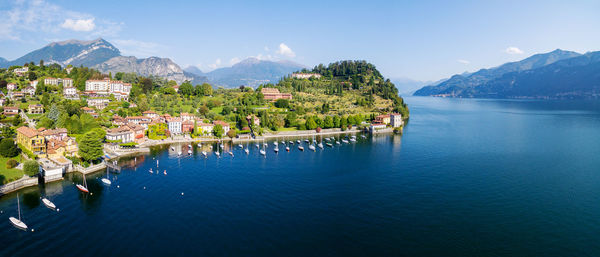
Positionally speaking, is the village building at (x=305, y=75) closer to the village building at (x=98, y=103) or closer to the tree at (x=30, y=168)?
the village building at (x=98, y=103)

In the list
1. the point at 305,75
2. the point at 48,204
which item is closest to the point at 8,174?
the point at 48,204

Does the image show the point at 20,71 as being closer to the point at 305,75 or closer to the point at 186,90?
the point at 186,90

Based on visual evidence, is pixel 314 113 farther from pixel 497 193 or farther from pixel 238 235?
pixel 238 235

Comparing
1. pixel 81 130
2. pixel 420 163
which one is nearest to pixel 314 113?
pixel 420 163

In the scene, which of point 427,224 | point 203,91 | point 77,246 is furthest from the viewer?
point 203,91

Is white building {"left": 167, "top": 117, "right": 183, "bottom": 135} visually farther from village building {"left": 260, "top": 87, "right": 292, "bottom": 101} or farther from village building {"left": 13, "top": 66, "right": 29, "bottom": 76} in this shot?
village building {"left": 13, "top": 66, "right": 29, "bottom": 76}
